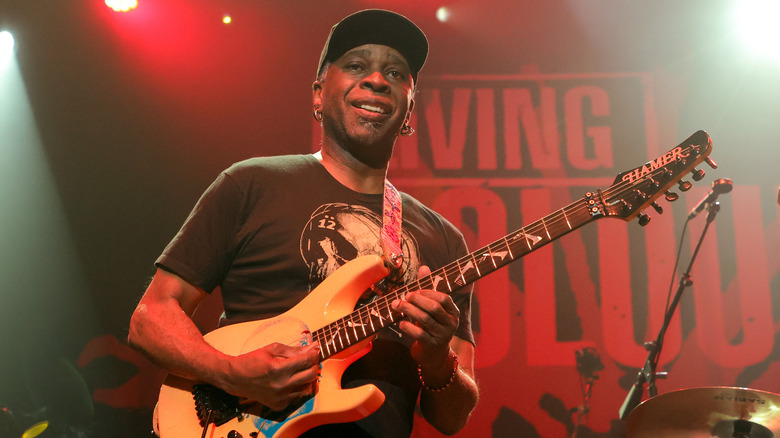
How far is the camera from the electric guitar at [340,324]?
7.02 feet

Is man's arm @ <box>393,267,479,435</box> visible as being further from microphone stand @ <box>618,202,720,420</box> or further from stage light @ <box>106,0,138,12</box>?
stage light @ <box>106,0,138,12</box>

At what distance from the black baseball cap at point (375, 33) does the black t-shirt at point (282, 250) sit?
0.70 m

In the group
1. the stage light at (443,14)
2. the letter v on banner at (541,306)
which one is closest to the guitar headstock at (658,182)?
the letter v on banner at (541,306)

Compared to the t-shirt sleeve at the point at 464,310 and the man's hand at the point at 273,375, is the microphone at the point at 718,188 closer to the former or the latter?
the t-shirt sleeve at the point at 464,310

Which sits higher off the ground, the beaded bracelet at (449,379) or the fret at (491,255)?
the fret at (491,255)

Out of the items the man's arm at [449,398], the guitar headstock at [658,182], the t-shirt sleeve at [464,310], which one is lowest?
the man's arm at [449,398]

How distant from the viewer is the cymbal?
292cm

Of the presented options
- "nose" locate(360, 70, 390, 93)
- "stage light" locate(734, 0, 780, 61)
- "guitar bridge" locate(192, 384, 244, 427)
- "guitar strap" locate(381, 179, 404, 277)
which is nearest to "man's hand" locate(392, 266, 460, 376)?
"guitar strap" locate(381, 179, 404, 277)

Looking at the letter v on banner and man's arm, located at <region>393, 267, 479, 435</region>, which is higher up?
man's arm, located at <region>393, 267, 479, 435</region>

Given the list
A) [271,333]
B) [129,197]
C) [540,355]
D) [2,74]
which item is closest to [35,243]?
[129,197]

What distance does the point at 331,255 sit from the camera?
2496 mm

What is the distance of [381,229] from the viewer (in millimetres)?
2627

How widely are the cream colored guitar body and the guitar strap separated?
9cm

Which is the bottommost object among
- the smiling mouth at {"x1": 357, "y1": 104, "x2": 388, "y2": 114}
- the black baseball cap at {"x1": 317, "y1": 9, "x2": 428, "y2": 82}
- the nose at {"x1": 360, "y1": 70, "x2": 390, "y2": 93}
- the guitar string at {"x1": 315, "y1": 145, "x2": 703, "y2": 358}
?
the guitar string at {"x1": 315, "y1": 145, "x2": 703, "y2": 358}
